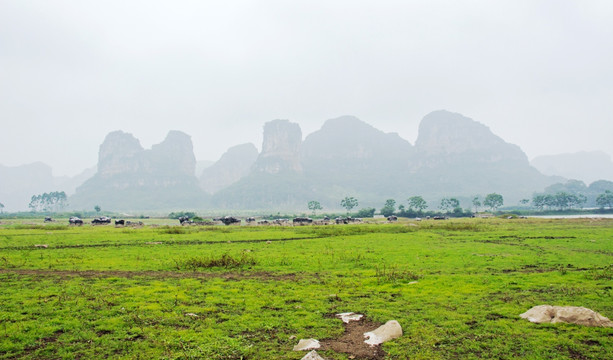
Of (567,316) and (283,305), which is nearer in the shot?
(567,316)

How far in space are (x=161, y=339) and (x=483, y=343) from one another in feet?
27.5

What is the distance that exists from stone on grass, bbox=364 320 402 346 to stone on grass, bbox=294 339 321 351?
1.41 metres

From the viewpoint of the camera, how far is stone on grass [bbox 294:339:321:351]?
9094 mm

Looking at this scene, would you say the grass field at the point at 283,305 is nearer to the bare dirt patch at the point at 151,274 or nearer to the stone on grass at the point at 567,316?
the bare dirt patch at the point at 151,274

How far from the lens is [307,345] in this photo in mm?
9203

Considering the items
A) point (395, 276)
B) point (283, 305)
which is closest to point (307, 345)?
point (283, 305)

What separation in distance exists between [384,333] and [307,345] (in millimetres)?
2218

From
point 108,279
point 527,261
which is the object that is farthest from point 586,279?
point 108,279

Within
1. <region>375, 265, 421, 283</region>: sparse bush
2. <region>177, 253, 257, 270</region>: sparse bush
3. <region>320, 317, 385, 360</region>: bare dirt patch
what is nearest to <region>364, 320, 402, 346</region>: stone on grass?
<region>320, 317, 385, 360</region>: bare dirt patch

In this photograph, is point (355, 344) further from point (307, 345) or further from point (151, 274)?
point (151, 274)

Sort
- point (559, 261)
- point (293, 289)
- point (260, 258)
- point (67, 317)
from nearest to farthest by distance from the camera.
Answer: point (67, 317), point (293, 289), point (559, 261), point (260, 258)

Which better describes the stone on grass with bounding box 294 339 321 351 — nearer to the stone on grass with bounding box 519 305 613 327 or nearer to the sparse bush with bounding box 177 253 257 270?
the stone on grass with bounding box 519 305 613 327

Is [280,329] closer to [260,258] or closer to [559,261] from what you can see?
[260,258]

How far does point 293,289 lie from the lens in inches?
621
